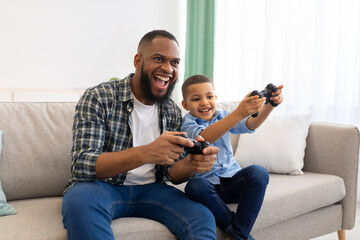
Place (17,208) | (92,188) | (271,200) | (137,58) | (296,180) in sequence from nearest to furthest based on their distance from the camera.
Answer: (92,188) → (17,208) → (137,58) → (271,200) → (296,180)

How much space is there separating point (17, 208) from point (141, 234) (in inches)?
21.5

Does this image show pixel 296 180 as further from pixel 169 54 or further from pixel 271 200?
pixel 169 54

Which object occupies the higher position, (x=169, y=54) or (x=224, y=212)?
(x=169, y=54)

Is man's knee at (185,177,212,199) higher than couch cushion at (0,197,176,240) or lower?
higher

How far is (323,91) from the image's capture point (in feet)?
10.5

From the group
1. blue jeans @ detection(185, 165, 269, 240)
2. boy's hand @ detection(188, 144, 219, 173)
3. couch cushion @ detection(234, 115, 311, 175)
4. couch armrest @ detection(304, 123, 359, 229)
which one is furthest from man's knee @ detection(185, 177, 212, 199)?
couch armrest @ detection(304, 123, 359, 229)

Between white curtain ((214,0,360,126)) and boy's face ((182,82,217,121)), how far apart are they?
3.81 ft

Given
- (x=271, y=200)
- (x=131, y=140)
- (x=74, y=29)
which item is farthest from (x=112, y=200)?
(x=74, y=29)

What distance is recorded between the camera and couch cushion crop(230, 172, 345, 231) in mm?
1810

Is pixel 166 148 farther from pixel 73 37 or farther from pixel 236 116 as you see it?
pixel 73 37

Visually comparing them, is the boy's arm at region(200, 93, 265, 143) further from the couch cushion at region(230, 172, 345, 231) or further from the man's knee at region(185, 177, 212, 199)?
the couch cushion at region(230, 172, 345, 231)

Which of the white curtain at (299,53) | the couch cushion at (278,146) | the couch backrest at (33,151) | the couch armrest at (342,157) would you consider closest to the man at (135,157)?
the couch backrest at (33,151)

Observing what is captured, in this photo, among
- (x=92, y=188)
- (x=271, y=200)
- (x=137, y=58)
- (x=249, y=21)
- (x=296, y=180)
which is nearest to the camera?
(x=92, y=188)

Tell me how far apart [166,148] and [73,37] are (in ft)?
10.7
